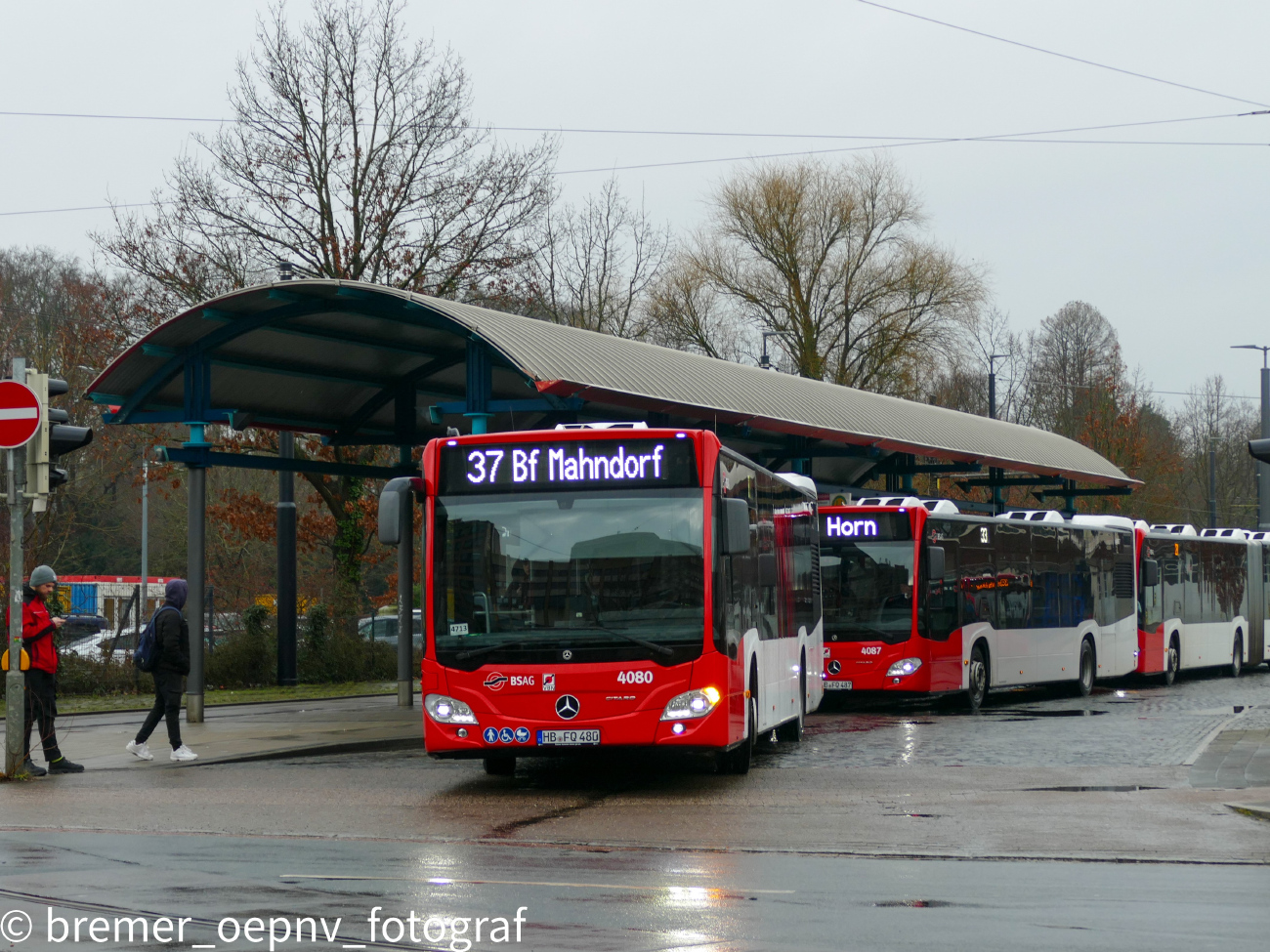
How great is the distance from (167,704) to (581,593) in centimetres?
527

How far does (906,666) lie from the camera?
74.3 ft

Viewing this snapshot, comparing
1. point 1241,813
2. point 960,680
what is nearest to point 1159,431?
point 960,680

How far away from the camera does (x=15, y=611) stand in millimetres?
14578

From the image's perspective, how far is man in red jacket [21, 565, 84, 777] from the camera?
15.1 m

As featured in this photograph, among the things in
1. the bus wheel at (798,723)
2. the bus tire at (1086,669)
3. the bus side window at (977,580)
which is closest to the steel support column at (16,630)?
the bus wheel at (798,723)

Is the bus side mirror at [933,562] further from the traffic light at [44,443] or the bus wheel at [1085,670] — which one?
the traffic light at [44,443]

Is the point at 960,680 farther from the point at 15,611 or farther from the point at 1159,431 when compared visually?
the point at 1159,431

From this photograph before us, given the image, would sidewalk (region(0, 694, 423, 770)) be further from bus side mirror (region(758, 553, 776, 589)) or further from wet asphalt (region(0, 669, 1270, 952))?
bus side mirror (region(758, 553, 776, 589))

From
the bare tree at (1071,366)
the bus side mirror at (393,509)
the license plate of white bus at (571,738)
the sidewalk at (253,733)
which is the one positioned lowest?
the sidewalk at (253,733)

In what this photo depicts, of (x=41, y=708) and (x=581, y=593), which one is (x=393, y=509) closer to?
(x=581, y=593)

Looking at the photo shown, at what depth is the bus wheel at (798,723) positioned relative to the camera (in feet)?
61.0

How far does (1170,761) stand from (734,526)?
5572mm

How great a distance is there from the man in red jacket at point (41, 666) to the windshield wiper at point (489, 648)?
4214mm

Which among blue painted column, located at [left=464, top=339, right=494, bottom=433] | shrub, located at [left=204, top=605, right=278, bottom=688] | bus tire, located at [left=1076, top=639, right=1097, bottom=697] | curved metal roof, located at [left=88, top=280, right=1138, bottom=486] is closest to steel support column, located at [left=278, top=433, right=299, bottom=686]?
shrub, located at [left=204, top=605, right=278, bottom=688]
